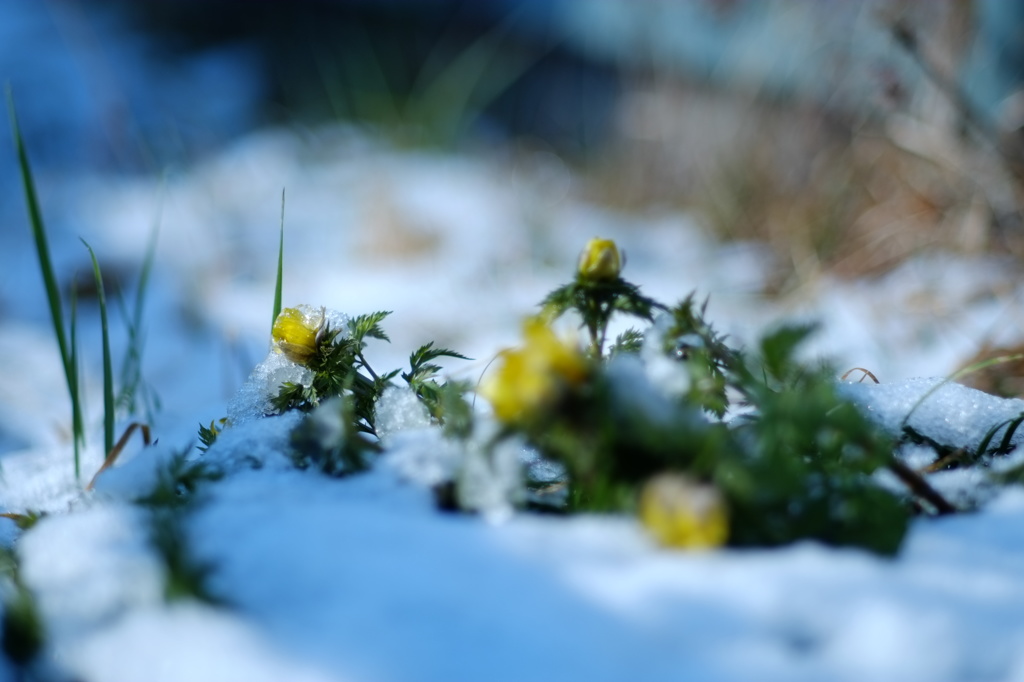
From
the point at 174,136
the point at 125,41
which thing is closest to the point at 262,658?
the point at 174,136

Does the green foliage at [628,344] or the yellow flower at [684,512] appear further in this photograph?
the green foliage at [628,344]

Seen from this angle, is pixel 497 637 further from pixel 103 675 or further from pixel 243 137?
pixel 243 137

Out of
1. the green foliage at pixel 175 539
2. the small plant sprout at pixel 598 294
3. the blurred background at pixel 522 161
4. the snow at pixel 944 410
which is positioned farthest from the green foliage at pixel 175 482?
the blurred background at pixel 522 161

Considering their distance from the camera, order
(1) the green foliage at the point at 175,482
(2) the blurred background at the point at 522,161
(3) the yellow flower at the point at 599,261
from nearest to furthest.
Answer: (1) the green foliage at the point at 175,482 → (3) the yellow flower at the point at 599,261 → (2) the blurred background at the point at 522,161

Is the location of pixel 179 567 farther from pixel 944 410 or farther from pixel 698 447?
pixel 944 410

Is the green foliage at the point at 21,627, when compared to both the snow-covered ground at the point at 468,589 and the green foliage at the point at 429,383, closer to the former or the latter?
the snow-covered ground at the point at 468,589

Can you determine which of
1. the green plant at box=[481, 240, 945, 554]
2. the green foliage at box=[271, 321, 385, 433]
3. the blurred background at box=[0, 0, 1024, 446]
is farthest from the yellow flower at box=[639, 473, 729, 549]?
the blurred background at box=[0, 0, 1024, 446]

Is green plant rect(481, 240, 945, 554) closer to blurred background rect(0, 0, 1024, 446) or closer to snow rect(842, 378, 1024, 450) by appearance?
snow rect(842, 378, 1024, 450)

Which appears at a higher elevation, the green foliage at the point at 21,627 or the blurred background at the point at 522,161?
the blurred background at the point at 522,161
